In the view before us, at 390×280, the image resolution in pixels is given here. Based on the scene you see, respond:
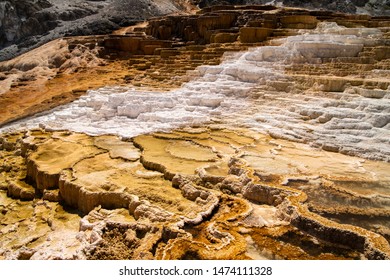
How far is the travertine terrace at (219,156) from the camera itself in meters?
4.66

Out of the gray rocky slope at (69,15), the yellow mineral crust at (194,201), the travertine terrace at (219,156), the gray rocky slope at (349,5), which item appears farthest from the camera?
the gray rocky slope at (349,5)

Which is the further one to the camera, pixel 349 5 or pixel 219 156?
pixel 349 5

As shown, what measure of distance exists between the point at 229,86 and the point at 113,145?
4810 millimetres

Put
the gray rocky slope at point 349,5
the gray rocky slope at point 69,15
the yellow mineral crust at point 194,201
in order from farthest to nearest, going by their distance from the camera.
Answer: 1. the gray rocky slope at point 349,5
2. the gray rocky slope at point 69,15
3. the yellow mineral crust at point 194,201

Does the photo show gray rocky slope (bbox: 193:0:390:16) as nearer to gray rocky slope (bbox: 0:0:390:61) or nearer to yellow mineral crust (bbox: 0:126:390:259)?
gray rocky slope (bbox: 0:0:390:61)

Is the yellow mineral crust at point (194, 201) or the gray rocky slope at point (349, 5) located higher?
the gray rocky slope at point (349, 5)

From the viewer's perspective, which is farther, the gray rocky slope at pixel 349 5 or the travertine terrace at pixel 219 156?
the gray rocky slope at pixel 349 5

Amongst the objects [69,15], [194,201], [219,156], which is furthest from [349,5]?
[194,201]

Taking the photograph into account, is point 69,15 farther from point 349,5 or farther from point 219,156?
point 219,156

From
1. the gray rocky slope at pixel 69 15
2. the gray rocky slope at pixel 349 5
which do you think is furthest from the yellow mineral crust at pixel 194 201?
the gray rocky slope at pixel 349 5

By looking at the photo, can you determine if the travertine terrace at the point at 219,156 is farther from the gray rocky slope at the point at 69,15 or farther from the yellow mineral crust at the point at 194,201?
the gray rocky slope at the point at 69,15

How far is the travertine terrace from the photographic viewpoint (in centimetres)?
466

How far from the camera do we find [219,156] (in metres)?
7.66

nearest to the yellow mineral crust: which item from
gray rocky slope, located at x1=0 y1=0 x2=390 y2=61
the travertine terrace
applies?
the travertine terrace
